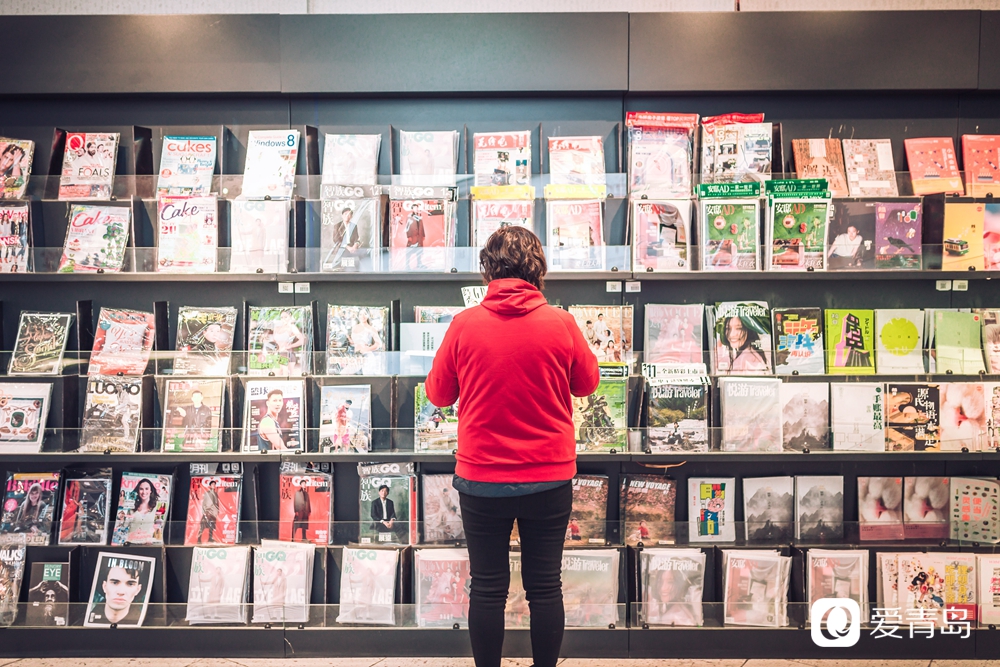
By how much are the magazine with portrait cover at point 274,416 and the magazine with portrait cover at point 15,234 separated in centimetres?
108

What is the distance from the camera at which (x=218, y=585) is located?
2.73 m

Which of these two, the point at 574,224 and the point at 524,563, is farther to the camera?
the point at 574,224

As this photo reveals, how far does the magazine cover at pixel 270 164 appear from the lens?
2.75m

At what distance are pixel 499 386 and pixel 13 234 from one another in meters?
2.27

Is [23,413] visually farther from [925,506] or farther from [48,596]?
[925,506]

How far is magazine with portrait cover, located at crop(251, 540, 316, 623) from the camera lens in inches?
105

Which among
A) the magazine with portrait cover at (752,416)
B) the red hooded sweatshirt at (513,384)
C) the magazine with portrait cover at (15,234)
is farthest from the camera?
the magazine with portrait cover at (15,234)

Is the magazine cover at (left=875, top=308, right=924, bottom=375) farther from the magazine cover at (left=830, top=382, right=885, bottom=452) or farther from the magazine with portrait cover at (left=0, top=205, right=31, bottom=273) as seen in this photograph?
the magazine with portrait cover at (left=0, top=205, right=31, bottom=273)

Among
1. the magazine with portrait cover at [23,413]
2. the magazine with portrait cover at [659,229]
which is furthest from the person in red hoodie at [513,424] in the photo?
the magazine with portrait cover at [23,413]

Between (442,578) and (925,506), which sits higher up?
(925,506)

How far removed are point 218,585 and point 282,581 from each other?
0.89 ft

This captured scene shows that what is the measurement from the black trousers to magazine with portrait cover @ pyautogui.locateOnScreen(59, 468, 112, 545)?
1722 mm

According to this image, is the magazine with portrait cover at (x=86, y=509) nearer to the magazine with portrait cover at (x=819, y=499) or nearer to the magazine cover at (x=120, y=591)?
the magazine cover at (x=120, y=591)

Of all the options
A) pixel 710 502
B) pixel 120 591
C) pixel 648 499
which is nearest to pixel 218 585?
pixel 120 591
